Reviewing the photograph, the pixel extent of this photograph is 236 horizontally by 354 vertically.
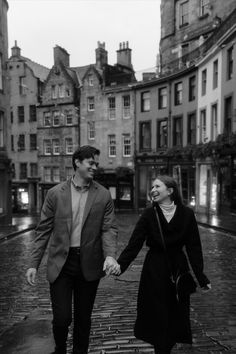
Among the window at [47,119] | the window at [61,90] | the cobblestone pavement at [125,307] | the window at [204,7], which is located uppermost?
the window at [204,7]

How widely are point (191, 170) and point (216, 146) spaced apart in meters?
6.59

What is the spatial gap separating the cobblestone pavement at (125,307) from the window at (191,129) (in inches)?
795

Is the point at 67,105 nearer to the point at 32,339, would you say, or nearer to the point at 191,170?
the point at 191,170

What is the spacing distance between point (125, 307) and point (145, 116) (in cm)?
3074

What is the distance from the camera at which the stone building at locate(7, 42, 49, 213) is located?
140 feet

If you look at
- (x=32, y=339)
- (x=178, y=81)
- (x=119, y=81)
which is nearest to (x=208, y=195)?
(x=178, y=81)

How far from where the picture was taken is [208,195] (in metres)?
27.0

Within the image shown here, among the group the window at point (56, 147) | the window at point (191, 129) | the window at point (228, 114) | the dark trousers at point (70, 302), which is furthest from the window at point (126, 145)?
the dark trousers at point (70, 302)

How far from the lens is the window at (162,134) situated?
33.9 metres

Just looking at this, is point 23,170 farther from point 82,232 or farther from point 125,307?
point 82,232

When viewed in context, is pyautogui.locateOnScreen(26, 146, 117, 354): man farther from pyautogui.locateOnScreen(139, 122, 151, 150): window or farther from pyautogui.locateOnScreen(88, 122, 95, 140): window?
pyautogui.locateOnScreen(88, 122, 95, 140): window

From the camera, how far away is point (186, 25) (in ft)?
108

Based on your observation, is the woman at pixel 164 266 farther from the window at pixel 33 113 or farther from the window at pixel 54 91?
the window at pixel 33 113

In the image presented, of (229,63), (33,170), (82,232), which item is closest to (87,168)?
(82,232)
